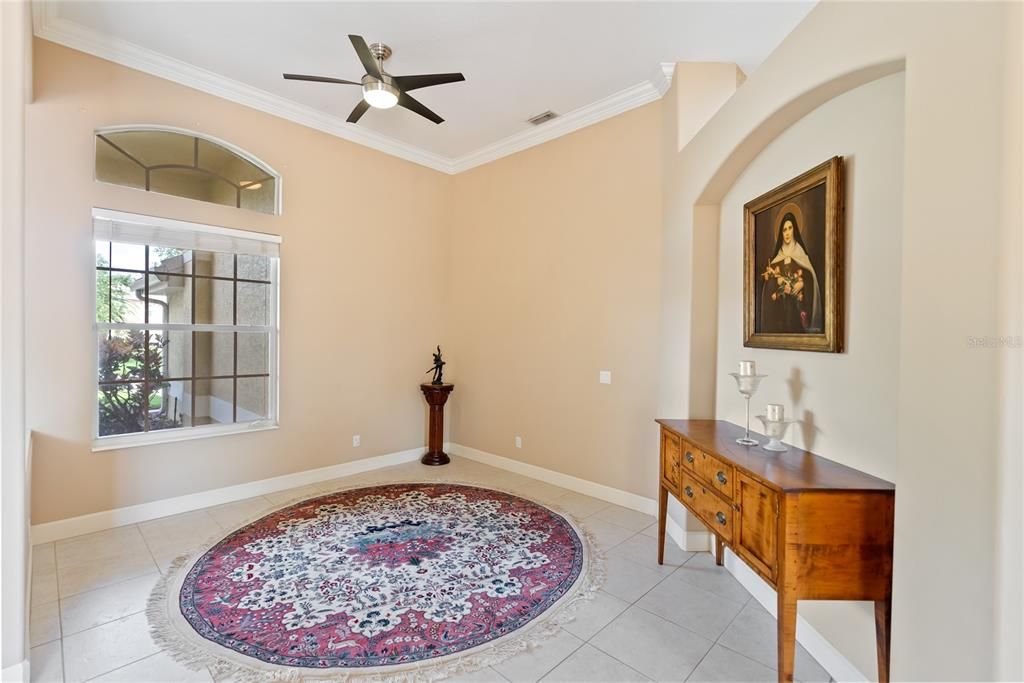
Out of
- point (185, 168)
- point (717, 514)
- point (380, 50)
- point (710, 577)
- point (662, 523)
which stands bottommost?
point (710, 577)

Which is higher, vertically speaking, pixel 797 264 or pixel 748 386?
pixel 797 264

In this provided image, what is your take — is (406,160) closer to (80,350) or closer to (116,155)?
(116,155)

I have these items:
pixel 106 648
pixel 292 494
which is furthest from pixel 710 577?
pixel 292 494

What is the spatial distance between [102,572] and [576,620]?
2.78 meters

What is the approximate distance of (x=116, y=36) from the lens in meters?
3.16

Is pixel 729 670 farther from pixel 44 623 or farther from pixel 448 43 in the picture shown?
pixel 448 43

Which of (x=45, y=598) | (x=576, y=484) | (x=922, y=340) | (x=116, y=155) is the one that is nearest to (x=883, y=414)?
(x=922, y=340)

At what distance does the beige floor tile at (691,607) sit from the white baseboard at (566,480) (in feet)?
3.63

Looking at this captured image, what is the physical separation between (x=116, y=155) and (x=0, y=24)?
193 cm

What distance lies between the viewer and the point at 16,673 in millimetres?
1751

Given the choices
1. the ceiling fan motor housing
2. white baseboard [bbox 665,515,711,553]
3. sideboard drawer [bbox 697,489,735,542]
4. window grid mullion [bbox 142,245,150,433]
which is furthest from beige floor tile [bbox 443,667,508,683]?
the ceiling fan motor housing

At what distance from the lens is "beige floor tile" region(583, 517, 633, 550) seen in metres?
3.19

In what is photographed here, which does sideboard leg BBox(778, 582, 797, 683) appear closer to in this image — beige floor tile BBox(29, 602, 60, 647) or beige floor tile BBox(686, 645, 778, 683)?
beige floor tile BBox(686, 645, 778, 683)

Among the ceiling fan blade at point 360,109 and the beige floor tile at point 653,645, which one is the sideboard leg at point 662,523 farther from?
the ceiling fan blade at point 360,109
